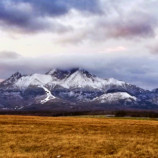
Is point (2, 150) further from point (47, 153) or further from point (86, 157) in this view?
point (86, 157)

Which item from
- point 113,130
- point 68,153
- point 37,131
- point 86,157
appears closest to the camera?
point 86,157

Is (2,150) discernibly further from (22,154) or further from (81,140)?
(81,140)

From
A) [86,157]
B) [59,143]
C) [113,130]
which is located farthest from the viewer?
[113,130]

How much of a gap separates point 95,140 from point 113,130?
10.5 metres

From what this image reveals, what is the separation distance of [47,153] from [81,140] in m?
6.65

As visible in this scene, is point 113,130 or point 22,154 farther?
point 113,130

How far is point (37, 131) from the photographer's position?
141ft

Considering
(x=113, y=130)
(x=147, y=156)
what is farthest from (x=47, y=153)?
(x=113, y=130)

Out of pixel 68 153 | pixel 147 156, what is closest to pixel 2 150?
pixel 68 153

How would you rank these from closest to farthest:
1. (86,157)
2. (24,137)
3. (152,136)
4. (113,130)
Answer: (86,157), (24,137), (152,136), (113,130)

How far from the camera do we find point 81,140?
35.4 meters

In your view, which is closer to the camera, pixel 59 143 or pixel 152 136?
pixel 59 143

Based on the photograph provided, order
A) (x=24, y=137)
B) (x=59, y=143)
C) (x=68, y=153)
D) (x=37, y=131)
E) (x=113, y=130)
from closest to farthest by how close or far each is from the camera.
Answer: (x=68, y=153) < (x=59, y=143) < (x=24, y=137) < (x=37, y=131) < (x=113, y=130)

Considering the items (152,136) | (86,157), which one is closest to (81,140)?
(86,157)
